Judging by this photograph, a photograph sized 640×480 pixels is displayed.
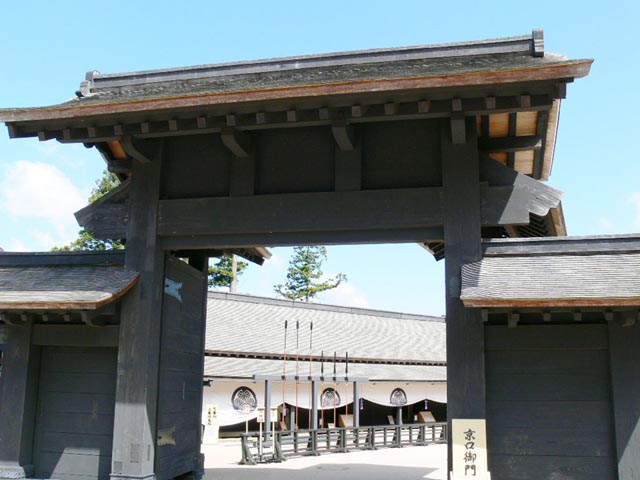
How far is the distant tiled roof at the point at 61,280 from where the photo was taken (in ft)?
25.8

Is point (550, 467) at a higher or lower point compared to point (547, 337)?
lower

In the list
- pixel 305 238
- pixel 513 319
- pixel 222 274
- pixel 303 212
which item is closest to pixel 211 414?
pixel 305 238

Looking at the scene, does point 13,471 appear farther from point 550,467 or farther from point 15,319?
point 550,467

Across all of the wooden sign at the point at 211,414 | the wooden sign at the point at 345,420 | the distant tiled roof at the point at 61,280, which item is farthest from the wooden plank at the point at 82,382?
the wooden sign at the point at 345,420

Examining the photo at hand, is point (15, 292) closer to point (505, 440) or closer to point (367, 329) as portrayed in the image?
point (505, 440)

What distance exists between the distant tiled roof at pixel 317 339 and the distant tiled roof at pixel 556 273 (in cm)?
1505

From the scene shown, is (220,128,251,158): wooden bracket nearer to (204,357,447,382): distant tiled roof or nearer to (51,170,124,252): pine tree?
(204,357,447,382): distant tiled roof

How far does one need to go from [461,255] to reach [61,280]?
16.3 feet

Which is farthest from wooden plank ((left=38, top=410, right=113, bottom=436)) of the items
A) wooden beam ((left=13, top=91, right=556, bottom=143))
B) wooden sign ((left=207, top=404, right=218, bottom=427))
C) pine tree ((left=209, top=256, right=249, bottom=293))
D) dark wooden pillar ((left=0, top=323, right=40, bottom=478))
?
pine tree ((left=209, top=256, right=249, bottom=293))

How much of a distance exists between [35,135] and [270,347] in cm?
1656

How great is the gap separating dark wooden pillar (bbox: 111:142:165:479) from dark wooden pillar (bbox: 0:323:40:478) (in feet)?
4.57

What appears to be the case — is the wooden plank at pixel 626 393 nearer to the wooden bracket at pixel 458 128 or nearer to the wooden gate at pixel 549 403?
the wooden gate at pixel 549 403

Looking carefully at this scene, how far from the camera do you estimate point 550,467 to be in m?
7.32

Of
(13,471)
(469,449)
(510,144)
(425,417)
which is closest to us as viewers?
(469,449)
